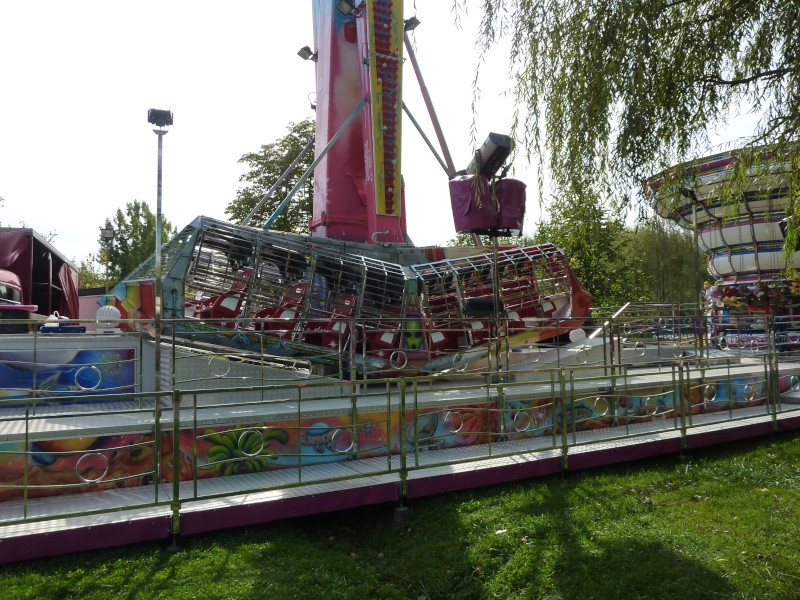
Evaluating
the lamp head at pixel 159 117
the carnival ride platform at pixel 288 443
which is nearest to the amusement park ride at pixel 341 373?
the carnival ride platform at pixel 288 443

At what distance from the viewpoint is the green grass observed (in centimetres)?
439

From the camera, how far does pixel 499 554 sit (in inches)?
198

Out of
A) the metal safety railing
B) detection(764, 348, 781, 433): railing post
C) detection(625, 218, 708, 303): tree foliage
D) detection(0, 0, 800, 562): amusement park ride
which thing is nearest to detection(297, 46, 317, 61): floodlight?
detection(0, 0, 800, 562): amusement park ride

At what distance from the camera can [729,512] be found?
5.80 metres

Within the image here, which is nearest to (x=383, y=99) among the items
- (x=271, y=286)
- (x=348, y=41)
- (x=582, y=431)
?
(x=348, y=41)

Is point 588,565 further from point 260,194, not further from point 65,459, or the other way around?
point 260,194

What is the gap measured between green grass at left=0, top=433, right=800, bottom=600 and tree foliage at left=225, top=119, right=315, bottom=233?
2191 centimetres

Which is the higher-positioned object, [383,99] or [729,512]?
[383,99]

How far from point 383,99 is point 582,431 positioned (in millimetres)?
8901

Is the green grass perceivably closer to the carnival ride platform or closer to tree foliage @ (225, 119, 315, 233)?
the carnival ride platform

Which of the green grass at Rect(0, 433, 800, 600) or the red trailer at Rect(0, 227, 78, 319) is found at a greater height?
the red trailer at Rect(0, 227, 78, 319)

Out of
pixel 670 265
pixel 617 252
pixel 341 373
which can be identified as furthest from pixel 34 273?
pixel 670 265

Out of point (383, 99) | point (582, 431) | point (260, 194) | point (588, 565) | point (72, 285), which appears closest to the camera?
point (588, 565)

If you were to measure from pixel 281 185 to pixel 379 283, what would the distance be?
723 inches
